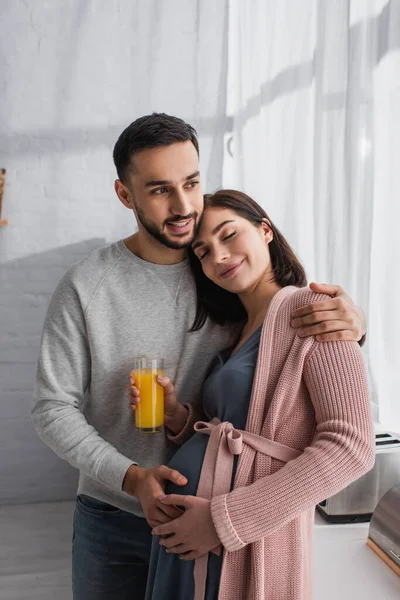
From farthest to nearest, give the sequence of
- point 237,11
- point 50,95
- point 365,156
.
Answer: point 50,95, point 237,11, point 365,156

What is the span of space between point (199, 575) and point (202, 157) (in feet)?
8.61

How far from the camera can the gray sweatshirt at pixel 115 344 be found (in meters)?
1.41

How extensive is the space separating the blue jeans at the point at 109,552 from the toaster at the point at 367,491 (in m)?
0.48

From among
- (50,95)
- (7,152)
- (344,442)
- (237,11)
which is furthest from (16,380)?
(344,442)

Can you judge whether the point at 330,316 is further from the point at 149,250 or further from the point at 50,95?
the point at 50,95

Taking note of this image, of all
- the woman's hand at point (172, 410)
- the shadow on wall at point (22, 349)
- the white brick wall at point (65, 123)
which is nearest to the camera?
the woman's hand at point (172, 410)

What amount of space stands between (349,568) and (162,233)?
2.75 feet

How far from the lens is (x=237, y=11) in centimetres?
306

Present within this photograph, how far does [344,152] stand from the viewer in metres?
1.87

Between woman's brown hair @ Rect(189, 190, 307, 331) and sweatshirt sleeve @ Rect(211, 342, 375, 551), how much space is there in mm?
383

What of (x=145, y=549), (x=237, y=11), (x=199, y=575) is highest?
(x=237, y=11)

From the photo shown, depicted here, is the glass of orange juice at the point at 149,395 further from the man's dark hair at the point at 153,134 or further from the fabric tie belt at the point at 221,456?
the man's dark hair at the point at 153,134


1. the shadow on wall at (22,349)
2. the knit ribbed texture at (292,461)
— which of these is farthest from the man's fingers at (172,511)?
the shadow on wall at (22,349)

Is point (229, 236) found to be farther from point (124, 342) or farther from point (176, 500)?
point (176, 500)
